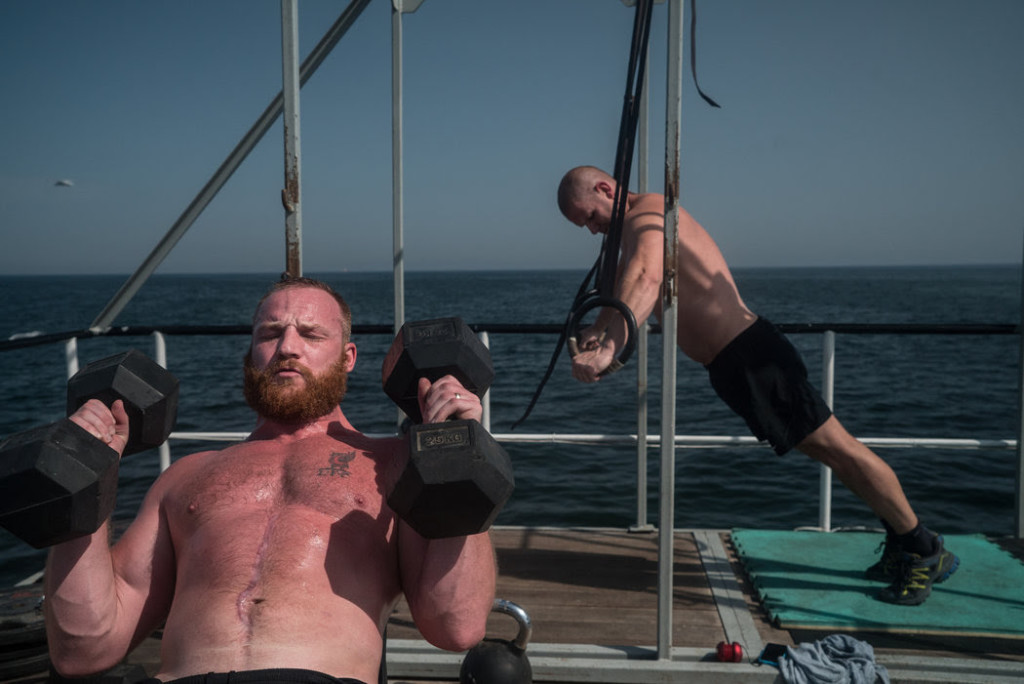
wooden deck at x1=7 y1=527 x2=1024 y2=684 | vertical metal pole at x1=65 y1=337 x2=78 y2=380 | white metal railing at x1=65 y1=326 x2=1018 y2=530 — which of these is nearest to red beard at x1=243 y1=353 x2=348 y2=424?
wooden deck at x1=7 y1=527 x2=1024 y2=684

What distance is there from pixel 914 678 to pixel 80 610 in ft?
7.24

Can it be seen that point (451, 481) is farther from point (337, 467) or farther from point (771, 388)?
point (771, 388)

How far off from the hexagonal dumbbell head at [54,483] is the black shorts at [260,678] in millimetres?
314

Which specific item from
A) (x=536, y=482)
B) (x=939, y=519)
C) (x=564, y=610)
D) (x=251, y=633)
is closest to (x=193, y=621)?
(x=251, y=633)

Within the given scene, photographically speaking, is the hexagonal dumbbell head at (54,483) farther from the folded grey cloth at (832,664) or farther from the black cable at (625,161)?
the folded grey cloth at (832,664)

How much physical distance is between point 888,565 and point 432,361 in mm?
2190

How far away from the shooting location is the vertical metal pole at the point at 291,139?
210cm

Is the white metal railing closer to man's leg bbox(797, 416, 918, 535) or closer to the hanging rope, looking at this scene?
man's leg bbox(797, 416, 918, 535)

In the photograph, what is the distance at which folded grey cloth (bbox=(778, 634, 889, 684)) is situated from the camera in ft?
6.77

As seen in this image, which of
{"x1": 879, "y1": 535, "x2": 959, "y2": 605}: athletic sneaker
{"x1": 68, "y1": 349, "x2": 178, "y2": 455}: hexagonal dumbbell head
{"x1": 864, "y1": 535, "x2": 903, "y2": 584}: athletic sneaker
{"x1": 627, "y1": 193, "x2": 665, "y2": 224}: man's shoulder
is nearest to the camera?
{"x1": 68, "y1": 349, "x2": 178, "y2": 455}: hexagonal dumbbell head

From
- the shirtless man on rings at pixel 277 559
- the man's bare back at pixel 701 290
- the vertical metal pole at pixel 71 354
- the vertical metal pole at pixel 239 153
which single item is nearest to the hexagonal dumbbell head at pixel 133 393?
the shirtless man on rings at pixel 277 559

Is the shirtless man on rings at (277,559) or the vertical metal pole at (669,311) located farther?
the vertical metal pole at (669,311)

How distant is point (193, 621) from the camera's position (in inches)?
58.5

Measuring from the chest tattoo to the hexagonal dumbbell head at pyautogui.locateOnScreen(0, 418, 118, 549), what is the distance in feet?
1.48
